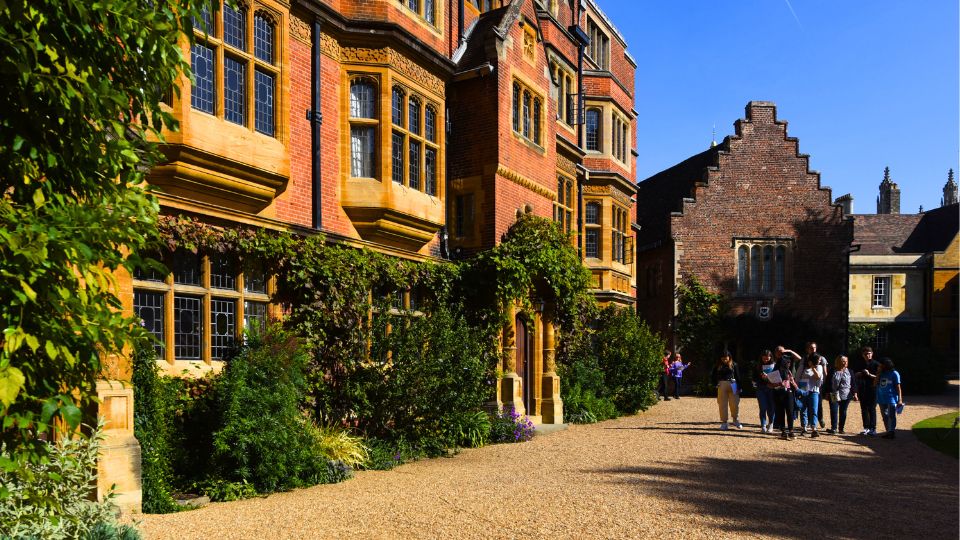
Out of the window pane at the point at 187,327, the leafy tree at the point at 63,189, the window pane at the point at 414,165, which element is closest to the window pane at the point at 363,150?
the window pane at the point at 414,165

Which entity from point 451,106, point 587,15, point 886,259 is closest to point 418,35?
point 451,106

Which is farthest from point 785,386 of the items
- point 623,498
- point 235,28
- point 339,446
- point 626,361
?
point 235,28

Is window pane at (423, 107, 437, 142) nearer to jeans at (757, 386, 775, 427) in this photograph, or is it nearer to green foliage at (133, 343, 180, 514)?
green foliage at (133, 343, 180, 514)

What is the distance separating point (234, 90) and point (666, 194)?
29496 millimetres

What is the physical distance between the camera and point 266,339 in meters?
9.45

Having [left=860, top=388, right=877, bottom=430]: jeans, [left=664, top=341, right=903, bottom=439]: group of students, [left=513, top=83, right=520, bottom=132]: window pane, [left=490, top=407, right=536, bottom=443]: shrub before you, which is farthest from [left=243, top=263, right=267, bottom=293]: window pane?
[left=860, top=388, right=877, bottom=430]: jeans

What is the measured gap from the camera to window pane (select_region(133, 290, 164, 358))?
867 cm

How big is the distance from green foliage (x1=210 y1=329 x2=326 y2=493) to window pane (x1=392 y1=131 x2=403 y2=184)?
14.0 ft

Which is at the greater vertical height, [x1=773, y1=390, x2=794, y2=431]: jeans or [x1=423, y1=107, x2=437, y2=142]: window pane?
[x1=423, y1=107, x2=437, y2=142]: window pane

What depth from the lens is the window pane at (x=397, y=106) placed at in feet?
42.1

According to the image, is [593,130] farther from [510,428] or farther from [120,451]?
[120,451]

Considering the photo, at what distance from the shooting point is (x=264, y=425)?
8.63 m

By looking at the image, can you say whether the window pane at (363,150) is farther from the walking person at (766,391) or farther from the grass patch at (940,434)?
the grass patch at (940,434)

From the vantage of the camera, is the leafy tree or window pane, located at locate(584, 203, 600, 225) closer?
the leafy tree
